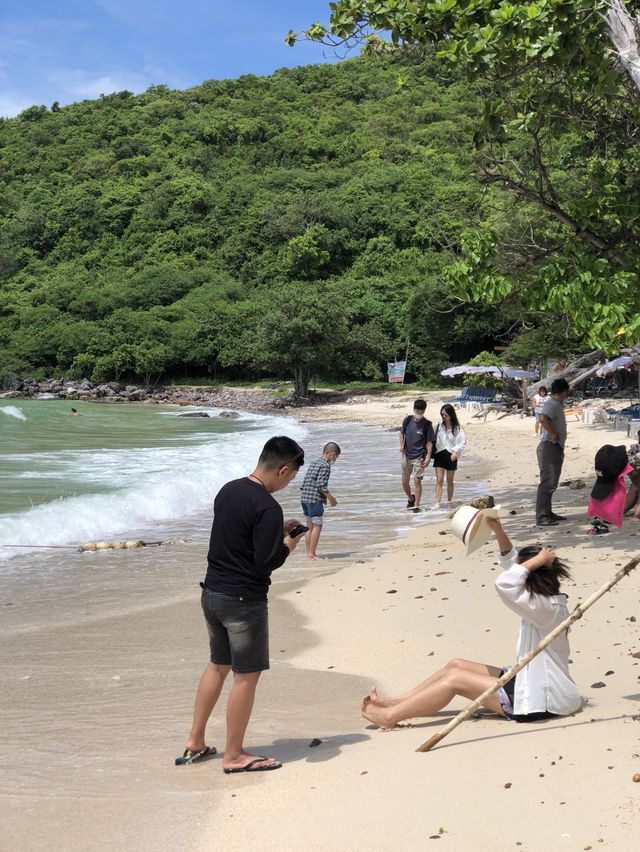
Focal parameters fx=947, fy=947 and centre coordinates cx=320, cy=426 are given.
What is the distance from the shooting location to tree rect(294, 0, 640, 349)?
7.91 m

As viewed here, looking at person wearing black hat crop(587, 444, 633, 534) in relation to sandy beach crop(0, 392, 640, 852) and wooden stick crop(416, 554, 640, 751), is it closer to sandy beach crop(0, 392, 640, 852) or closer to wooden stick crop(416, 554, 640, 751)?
sandy beach crop(0, 392, 640, 852)

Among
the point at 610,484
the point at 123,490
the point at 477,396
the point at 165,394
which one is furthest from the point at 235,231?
the point at 610,484

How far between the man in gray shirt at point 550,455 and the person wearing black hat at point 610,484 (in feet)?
6.01

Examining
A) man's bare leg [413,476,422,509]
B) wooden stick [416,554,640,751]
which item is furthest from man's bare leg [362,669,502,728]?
man's bare leg [413,476,422,509]

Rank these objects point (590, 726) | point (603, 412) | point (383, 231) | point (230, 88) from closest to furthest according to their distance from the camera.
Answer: point (590, 726) → point (603, 412) → point (383, 231) → point (230, 88)

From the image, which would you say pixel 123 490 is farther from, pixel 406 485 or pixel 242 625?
pixel 242 625

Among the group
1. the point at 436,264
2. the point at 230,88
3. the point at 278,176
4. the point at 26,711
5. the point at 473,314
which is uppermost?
the point at 230,88

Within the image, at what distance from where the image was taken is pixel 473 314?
55.5 meters

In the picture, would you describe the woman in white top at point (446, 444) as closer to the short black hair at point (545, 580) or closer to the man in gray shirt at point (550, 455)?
the man in gray shirt at point (550, 455)

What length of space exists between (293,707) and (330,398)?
49.4m

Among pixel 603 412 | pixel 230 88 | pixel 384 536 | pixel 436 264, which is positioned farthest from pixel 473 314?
pixel 230 88

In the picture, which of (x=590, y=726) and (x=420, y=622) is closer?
(x=590, y=726)

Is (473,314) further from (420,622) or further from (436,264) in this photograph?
(420,622)

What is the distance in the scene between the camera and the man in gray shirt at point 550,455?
1039 cm
